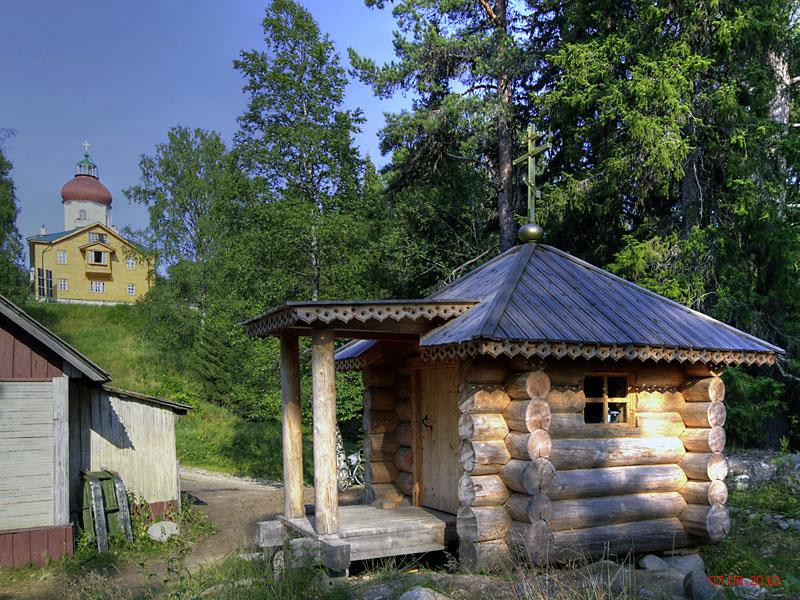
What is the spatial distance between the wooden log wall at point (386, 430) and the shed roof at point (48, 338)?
4.35 m

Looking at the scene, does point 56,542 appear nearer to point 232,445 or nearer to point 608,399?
point 608,399

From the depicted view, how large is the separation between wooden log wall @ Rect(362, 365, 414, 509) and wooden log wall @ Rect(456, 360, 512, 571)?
2.60 meters

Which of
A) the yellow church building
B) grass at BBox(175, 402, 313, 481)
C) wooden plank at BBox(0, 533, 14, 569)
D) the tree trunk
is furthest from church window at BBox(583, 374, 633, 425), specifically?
the yellow church building

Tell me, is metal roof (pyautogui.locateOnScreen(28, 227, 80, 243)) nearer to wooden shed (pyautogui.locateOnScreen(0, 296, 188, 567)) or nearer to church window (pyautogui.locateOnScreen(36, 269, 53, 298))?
church window (pyautogui.locateOnScreen(36, 269, 53, 298))

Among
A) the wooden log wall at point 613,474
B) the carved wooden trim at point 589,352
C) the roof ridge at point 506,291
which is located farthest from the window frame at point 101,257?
the wooden log wall at point 613,474

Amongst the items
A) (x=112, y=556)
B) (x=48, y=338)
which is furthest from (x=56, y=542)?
(x=48, y=338)

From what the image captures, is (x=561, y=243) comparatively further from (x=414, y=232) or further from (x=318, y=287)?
(x=318, y=287)

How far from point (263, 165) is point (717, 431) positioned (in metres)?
13.5

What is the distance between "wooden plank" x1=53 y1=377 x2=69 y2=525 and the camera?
415 inches

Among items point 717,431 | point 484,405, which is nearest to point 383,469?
point 484,405

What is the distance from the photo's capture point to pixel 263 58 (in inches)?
756

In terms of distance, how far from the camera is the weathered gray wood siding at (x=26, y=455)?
10.3 metres

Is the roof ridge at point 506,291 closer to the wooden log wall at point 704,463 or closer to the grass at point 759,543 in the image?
the wooden log wall at point 704,463
